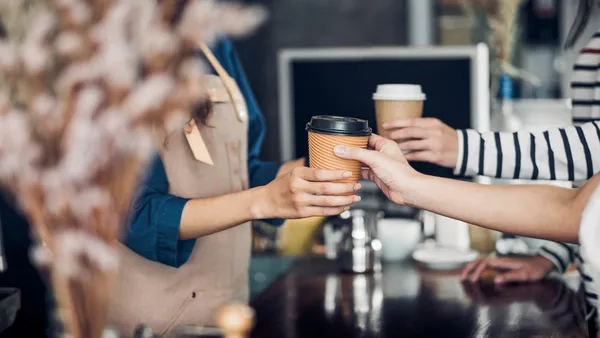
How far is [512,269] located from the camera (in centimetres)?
165

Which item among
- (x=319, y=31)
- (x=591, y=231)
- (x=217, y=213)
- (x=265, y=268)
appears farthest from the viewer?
(x=319, y=31)

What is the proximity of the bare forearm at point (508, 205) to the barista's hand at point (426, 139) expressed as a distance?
9.4 inches

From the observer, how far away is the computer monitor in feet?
6.66

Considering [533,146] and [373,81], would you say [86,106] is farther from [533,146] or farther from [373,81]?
[373,81]

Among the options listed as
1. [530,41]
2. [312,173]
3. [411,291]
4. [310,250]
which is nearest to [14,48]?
[312,173]

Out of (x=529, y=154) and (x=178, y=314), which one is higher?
(x=529, y=154)

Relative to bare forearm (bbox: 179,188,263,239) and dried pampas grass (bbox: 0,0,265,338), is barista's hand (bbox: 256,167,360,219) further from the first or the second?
dried pampas grass (bbox: 0,0,265,338)

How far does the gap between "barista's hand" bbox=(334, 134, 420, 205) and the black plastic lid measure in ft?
0.09

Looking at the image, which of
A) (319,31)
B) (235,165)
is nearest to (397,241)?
(235,165)


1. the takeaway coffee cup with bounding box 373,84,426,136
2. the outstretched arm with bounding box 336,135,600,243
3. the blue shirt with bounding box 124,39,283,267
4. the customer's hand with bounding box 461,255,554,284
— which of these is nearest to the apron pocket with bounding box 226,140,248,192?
the blue shirt with bounding box 124,39,283,267

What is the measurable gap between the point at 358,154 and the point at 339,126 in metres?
0.06

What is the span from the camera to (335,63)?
7.01 feet

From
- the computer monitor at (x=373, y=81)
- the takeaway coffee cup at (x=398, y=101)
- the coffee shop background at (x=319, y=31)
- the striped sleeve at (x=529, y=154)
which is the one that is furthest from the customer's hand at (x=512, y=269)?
the coffee shop background at (x=319, y=31)

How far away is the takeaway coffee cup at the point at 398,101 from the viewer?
1347 mm
